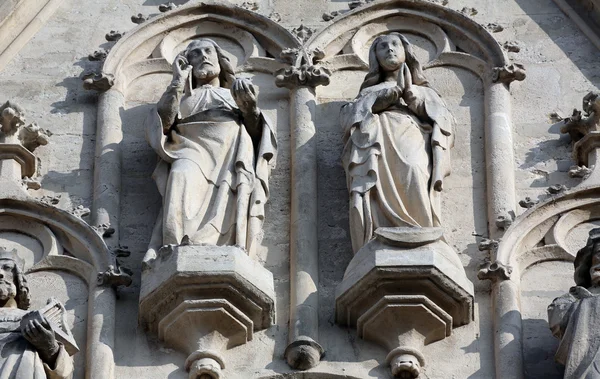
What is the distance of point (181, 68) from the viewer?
18.6 meters

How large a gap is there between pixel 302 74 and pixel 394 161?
1.40 m

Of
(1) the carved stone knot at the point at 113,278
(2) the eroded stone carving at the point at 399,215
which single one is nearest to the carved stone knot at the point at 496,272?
(2) the eroded stone carving at the point at 399,215

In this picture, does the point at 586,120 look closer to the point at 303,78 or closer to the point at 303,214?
the point at 303,78

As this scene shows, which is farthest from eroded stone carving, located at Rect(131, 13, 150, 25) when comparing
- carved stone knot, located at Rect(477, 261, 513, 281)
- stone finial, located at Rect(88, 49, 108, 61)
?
carved stone knot, located at Rect(477, 261, 513, 281)

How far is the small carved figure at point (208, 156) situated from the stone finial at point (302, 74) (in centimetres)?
49

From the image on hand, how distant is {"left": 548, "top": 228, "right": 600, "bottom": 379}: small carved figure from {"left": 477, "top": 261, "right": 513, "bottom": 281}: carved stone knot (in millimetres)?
487

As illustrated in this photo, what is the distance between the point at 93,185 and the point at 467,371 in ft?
9.83

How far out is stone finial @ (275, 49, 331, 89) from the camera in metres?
18.9

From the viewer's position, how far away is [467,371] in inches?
672

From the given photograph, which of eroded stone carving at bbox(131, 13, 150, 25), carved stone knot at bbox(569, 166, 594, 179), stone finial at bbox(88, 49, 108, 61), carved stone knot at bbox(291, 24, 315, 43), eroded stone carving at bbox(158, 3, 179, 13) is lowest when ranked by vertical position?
carved stone knot at bbox(569, 166, 594, 179)

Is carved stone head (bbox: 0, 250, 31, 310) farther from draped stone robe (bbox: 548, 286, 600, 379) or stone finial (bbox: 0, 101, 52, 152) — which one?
draped stone robe (bbox: 548, 286, 600, 379)

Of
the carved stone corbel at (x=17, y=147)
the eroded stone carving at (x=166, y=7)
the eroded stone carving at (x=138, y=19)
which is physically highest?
the eroded stone carving at (x=166, y=7)

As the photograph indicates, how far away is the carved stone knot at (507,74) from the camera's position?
1903 cm

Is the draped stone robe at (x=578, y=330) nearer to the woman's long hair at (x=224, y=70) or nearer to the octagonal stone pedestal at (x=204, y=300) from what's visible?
the octagonal stone pedestal at (x=204, y=300)
